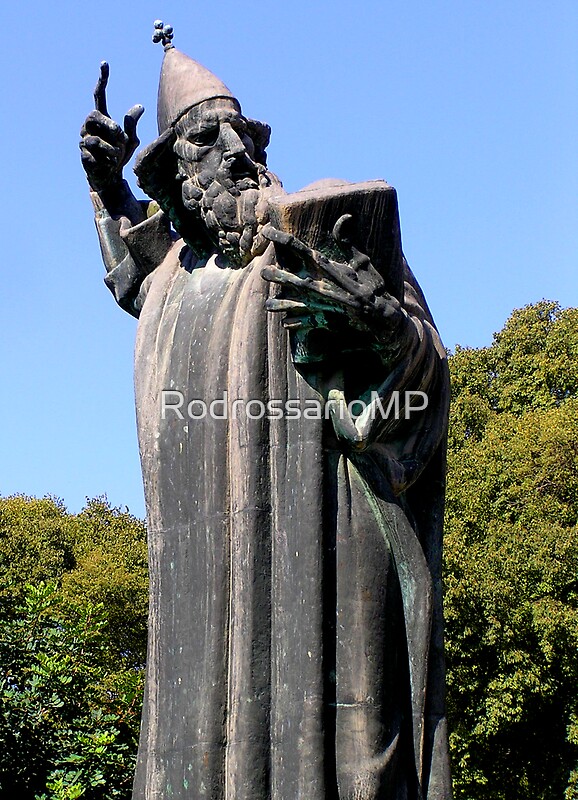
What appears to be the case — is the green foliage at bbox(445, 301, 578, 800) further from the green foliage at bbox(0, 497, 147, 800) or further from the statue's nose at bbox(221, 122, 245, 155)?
the statue's nose at bbox(221, 122, 245, 155)

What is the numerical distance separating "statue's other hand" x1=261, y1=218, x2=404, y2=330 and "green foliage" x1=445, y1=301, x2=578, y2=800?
19557mm

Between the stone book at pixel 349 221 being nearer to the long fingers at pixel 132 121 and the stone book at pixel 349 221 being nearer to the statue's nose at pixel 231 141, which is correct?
the statue's nose at pixel 231 141

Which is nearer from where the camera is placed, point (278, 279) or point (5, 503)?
point (278, 279)

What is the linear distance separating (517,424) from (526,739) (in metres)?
7.13

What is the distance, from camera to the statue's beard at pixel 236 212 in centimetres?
545

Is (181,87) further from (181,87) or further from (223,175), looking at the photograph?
(223,175)

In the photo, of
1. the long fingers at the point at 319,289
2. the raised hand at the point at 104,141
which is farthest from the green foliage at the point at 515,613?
the long fingers at the point at 319,289

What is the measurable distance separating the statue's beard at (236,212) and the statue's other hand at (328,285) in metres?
0.58

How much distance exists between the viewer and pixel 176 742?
5.10 meters

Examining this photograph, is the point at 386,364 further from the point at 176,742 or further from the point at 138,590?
the point at 138,590

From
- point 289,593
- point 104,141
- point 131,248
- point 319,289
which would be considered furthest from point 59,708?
point 319,289

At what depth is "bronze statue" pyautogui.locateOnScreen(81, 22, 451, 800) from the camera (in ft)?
16.0

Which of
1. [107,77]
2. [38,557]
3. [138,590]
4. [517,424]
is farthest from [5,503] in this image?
[107,77]

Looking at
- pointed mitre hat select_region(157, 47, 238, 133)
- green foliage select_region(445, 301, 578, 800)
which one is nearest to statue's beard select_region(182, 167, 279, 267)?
pointed mitre hat select_region(157, 47, 238, 133)
